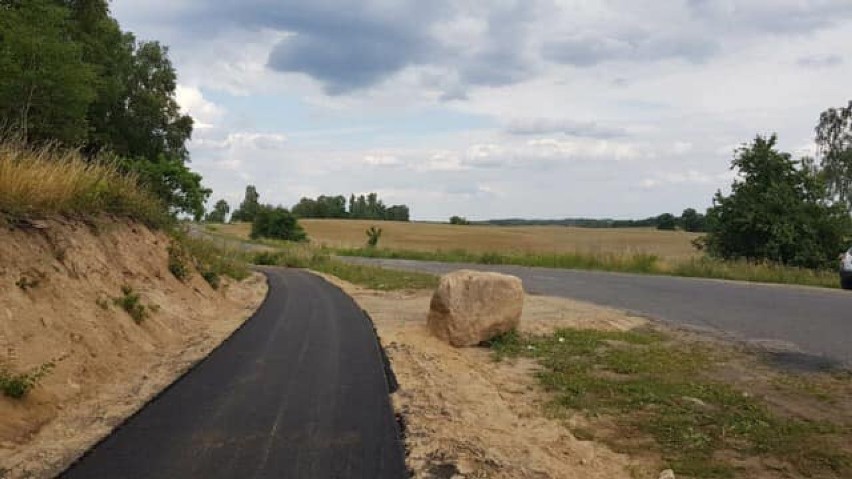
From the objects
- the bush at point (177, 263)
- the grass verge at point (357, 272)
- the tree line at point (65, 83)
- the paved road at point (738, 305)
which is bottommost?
the grass verge at point (357, 272)

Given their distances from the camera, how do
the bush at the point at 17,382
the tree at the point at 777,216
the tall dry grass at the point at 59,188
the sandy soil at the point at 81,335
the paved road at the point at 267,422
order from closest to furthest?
the paved road at the point at 267,422 < the sandy soil at the point at 81,335 < the bush at the point at 17,382 < the tall dry grass at the point at 59,188 < the tree at the point at 777,216

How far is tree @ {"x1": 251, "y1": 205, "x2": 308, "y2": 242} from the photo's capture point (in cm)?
8431

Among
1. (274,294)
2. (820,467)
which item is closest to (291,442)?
(820,467)

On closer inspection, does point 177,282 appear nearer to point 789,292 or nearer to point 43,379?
point 43,379

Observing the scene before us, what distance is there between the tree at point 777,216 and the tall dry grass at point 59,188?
2682 centimetres

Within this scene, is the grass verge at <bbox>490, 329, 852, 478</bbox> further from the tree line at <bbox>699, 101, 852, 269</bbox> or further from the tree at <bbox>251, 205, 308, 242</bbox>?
the tree at <bbox>251, 205, 308, 242</bbox>

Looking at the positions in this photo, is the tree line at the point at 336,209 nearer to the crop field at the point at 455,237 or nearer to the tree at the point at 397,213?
the tree at the point at 397,213

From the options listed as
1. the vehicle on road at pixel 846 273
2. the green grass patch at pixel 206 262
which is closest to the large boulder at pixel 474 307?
the green grass patch at pixel 206 262

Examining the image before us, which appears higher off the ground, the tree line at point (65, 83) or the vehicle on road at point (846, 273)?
the tree line at point (65, 83)

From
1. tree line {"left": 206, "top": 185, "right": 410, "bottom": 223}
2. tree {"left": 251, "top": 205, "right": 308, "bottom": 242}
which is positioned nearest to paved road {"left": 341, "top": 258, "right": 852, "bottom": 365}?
tree {"left": 251, "top": 205, "right": 308, "bottom": 242}

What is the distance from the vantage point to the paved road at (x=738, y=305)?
42.5ft

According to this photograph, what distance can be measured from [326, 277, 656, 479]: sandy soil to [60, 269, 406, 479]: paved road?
28cm

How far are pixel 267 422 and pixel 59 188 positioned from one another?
747 cm

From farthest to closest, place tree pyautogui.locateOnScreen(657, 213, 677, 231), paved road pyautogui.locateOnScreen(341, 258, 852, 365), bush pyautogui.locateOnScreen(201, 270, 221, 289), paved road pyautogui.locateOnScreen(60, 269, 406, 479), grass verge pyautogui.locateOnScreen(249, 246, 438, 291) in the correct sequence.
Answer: tree pyautogui.locateOnScreen(657, 213, 677, 231), grass verge pyautogui.locateOnScreen(249, 246, 438, 291), bush pyautogui.locateOnScreen(201, 270, 221, 289), paved road pyautogui.locateOnScreen(341, 258, 852, 365), paved road pyautogui.locateOnScreen(60, 269, 406, 479)
